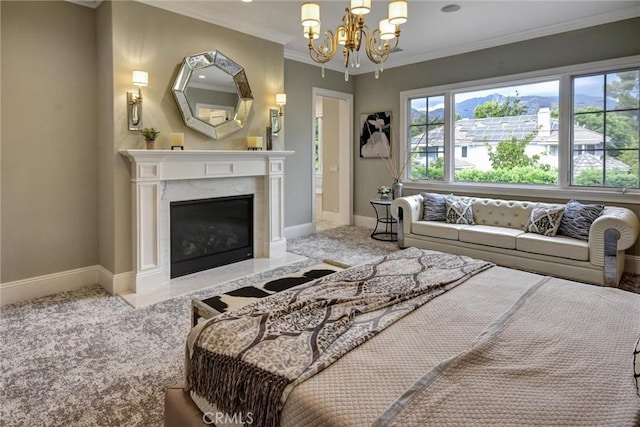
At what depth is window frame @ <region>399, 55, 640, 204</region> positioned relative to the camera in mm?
4570

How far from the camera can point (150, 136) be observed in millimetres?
3836

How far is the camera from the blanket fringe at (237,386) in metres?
1.25

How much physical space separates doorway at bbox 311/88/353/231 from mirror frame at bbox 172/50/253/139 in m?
2.30

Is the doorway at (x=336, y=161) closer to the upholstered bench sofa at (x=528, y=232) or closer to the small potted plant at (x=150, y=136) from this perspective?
the upholstered bench sofa at (x=528, y=232)

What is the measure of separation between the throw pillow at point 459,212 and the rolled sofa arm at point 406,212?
0.40 meters

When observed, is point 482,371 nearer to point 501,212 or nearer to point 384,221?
point 501,212

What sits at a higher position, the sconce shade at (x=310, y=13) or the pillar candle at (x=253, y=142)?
the sconce shade at (x=310, y=13)

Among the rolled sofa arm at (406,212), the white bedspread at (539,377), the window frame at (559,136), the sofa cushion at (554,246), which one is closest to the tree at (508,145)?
the window frame at (559,136)

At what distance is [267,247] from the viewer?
5121 mm

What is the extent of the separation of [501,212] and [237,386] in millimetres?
4580

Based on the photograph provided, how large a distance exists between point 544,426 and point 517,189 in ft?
15.8

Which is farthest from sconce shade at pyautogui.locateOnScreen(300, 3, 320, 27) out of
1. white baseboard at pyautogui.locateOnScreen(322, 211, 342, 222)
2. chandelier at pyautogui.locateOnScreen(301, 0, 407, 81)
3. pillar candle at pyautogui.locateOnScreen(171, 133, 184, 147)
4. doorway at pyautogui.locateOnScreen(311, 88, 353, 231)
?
white baseboard at pyautogui.locateOnScreen(322, 211, 342, 222)

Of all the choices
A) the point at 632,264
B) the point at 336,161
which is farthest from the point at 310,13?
the point at 336,161

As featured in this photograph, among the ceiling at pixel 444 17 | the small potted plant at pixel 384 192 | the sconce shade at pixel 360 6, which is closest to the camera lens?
the sconce shade at pixel 360 6
